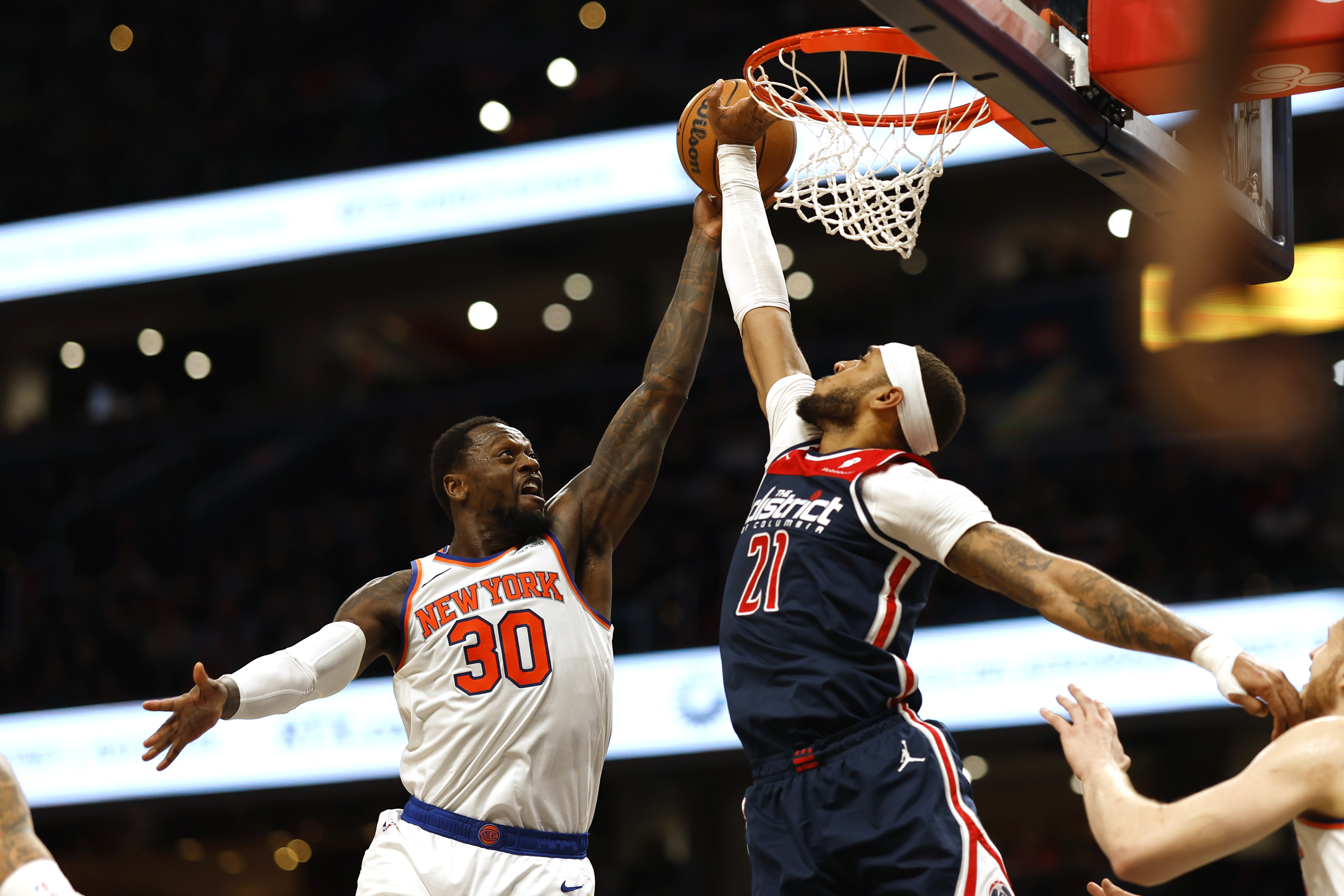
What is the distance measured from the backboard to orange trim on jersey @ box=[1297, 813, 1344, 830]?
1435 mm

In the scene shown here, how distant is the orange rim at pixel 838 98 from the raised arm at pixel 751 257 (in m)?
0.10

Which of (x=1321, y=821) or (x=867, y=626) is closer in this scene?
(x=1321, y=821)

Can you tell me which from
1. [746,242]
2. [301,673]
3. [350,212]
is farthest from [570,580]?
[350,212]

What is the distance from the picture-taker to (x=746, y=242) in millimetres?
4602

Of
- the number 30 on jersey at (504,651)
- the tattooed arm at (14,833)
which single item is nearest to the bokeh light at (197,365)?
the number 30 on jersey at (504,651)

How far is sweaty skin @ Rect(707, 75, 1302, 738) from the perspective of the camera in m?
2.88

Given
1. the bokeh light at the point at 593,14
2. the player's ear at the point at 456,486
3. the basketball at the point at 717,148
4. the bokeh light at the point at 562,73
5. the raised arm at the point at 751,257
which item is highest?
the bokeh light at the point at 593,14

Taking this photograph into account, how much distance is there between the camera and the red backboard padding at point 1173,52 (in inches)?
137

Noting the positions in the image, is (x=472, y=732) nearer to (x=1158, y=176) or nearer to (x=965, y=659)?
(x=1158, y=176)

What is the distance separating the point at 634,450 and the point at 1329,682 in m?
2.56

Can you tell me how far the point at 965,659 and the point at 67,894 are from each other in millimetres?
8326

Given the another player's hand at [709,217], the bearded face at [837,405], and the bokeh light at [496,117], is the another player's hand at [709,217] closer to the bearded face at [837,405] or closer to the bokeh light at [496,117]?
the bearded face at [837,405]

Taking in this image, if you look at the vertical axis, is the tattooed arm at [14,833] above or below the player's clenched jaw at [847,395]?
below

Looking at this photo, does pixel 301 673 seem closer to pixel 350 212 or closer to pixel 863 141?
pixel 863 141
